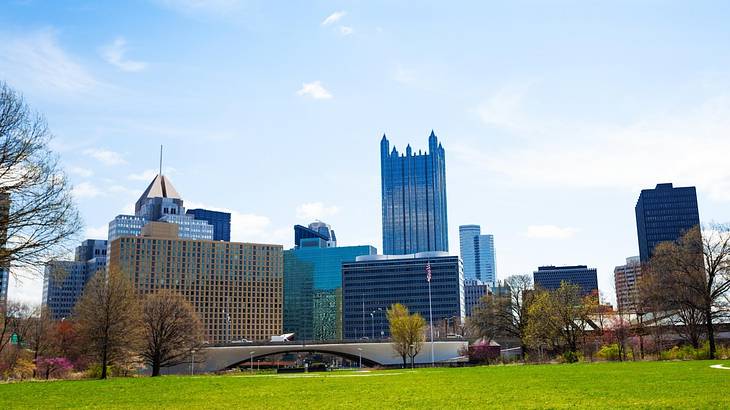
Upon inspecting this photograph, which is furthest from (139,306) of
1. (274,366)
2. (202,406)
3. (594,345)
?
(274,366)

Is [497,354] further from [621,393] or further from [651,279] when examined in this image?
[621,393]

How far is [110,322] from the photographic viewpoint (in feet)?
224

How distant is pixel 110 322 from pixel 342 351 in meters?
71.6

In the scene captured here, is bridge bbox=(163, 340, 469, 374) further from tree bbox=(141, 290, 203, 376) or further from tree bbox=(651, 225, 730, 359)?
tree bbox=(651, 225, 730, 359)

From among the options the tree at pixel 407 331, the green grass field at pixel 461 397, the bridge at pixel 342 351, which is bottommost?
the bridge at pixel 342 351

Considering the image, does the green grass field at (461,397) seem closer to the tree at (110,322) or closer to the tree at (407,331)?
the tree at (110,322)

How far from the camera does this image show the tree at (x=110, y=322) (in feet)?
224

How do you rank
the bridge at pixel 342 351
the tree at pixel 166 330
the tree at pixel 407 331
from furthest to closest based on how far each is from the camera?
1. the bridge at pixel 342 351
2. the tree at pixel 407 331
3. the tree at pixel 166 330

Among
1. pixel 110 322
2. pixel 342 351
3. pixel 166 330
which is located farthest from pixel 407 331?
pixel 110 322

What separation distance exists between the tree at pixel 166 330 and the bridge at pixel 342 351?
130 feet

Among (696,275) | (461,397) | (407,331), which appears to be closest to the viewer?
(461,397)

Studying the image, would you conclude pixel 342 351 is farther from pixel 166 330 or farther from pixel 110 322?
pixel 110 322

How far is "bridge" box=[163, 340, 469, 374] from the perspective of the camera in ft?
422

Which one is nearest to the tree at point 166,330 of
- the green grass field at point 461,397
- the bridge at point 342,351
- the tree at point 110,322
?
the tree at point 110,322
